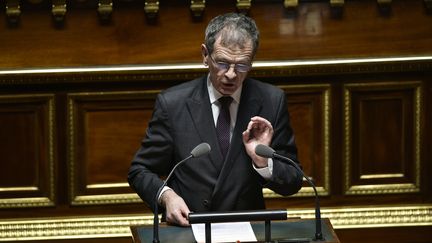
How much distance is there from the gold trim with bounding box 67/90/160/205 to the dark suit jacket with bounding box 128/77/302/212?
1559 millimetres

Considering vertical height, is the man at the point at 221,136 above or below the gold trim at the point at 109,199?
above

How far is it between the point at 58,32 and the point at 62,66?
0.18 meters

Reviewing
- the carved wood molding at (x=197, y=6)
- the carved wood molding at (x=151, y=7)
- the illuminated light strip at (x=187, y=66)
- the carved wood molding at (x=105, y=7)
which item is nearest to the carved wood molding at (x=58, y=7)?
the carved wood molding at (x=105, y=7)

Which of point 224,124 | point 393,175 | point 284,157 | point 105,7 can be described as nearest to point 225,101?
point 224,124

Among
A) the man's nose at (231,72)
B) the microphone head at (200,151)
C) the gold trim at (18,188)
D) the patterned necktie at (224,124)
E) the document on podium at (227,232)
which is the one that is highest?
the man's nose at (231,72)

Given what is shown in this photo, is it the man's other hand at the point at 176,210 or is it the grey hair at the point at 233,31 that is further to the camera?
the grey hair at the point at 233,31

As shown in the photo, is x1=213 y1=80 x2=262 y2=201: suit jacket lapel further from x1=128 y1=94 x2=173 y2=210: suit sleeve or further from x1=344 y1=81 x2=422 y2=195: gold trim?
x1=344 y1=81 x2=422 y2=195: gold trim

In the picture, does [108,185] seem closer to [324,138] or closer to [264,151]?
[324,138]

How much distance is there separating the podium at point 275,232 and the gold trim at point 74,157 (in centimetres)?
195

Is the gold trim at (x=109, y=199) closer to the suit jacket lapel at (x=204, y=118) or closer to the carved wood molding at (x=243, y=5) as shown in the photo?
the carved wood molding at (x=243, y=5)

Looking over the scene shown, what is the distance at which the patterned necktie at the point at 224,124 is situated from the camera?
14.5ft

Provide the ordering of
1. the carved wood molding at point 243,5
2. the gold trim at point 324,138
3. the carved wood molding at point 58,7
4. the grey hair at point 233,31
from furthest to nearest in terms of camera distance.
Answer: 1. the gold trim at point 324,138
2. the carved wood molding at point 243,5
3. the carved wood molding at point 58,7
4. the grey hair at point 233,31

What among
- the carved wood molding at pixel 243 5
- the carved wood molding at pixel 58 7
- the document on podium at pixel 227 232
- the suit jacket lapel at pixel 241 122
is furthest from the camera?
the carved wood molding at pixel 243 5

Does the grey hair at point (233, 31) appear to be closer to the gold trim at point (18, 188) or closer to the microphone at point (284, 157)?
the microphone at point (284, 157)
